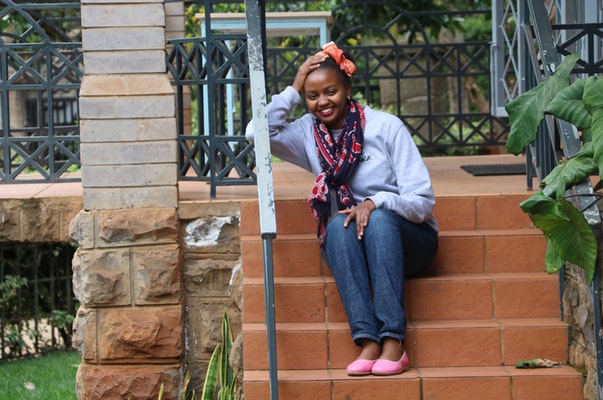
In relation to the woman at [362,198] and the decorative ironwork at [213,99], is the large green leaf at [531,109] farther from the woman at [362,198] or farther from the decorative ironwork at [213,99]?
the decorative ironwork at [213,99]

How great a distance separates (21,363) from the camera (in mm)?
8727

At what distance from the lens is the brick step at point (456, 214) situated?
5566 mm

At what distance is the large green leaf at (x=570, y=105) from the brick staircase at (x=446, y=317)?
1.01 m

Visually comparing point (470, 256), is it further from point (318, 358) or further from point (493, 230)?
point (318, 358)

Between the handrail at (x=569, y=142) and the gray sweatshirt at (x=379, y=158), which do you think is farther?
the gray sweatshirt at (x=379, y=158)

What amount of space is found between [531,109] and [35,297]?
558 centimetres

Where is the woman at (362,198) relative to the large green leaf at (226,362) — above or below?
above

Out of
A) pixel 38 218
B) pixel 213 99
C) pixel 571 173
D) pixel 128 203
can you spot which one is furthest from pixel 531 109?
pixel 38 218

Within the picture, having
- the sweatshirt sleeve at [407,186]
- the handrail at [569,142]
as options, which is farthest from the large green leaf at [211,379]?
the handrail at [569,142]

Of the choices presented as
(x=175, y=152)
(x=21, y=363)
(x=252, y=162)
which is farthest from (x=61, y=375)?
(x=175, y=152)

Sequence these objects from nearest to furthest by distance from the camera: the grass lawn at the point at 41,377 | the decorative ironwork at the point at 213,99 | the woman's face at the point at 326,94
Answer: the woman's face at the point at 326,94 < the decorative ironwork at the point at 213,99 < the grass lawn at the point at 41,377

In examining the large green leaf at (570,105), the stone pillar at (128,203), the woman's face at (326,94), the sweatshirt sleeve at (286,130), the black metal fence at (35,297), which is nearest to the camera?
the large green leaf at (570,105)

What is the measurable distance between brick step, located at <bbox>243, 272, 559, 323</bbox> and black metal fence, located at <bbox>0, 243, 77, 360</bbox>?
427 cm

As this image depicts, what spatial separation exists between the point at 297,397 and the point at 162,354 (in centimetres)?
123
